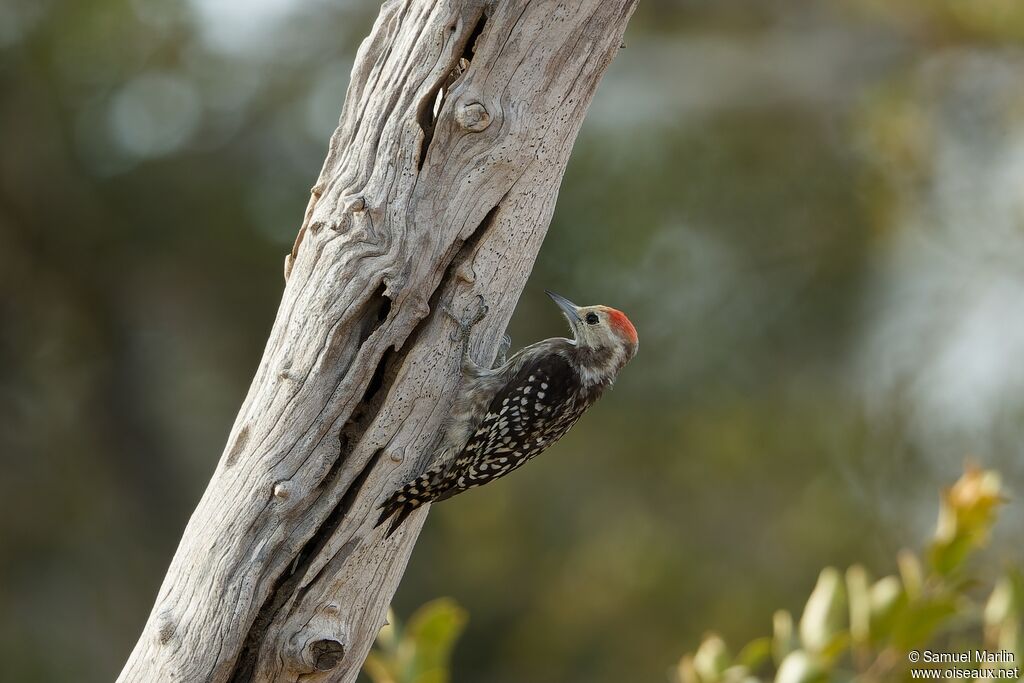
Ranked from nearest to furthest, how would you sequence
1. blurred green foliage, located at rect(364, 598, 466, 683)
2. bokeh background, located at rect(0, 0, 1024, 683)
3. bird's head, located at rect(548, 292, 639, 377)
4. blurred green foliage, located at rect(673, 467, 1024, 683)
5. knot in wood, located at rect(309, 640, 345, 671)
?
blurred green foliage, located at rect(673, 467, 1024, 683) < knot in wood, located at rect(309, 640, 345, 671) < blurred green foliage, located at rect(364, 598, 466, 683) < bird's head, located at rect(548, 292, 639, 377) < bokeh background, located at rect(0, 0, 1024, 683)

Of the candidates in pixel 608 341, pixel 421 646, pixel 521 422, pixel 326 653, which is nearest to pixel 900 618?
pixel 521 422

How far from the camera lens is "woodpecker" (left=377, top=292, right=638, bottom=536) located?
3.54 metres

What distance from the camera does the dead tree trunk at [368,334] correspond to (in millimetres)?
3338

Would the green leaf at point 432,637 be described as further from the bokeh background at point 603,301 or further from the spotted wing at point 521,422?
the bokeh background at point 603,301

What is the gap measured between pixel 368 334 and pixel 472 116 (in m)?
0.82

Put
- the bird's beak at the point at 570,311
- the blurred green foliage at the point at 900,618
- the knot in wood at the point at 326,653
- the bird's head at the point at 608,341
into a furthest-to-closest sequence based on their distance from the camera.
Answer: the bird's beak at the point at 570,311, the bird's head at the point at 608,341, the knot in wood at the point at 326,653, the blurred green foliage at the point at 900,618

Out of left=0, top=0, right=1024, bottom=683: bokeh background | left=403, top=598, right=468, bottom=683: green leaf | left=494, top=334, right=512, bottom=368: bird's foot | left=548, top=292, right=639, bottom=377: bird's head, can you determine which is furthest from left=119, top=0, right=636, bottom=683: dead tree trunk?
left=0, top=0, right=1024, bottom=683: bokeh background

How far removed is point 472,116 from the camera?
3.37m

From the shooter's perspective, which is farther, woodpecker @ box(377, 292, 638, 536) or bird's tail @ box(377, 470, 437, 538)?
woodpecker @ box(377, 292, 638, 536)

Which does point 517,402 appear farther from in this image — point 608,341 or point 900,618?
point 900,618

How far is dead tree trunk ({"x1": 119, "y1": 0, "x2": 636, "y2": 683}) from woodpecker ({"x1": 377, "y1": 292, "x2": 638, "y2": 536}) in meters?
0.09

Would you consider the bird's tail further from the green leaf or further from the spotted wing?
the green leaf

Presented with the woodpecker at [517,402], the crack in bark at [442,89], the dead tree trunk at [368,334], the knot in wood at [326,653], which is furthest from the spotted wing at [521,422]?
the crack in bark at [442,89]

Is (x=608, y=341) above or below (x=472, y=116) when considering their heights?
below
